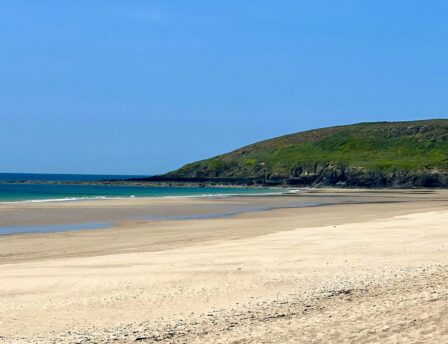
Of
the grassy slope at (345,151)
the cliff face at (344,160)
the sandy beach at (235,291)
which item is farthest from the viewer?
the grassy slope at (345,151)

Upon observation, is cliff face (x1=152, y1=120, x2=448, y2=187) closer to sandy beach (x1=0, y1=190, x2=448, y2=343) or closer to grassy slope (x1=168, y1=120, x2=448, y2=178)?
grassy slope (x1=168, y1=120, x2=448, y2=178)

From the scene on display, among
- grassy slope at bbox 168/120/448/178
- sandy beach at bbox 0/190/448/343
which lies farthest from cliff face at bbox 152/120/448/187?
sandy beach at bbox 0/190/448/343

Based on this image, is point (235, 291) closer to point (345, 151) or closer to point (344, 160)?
point (344, 160)

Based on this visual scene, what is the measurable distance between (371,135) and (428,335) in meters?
151

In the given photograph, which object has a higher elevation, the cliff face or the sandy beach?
the cliff face

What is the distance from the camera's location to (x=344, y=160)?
137375 mm

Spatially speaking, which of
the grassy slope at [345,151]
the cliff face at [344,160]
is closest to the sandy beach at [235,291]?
the cliff face at [344,160]

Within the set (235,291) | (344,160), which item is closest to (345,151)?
(344,160)

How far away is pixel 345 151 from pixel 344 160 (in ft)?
36.9

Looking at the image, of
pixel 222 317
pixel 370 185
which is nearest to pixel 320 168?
pixel 370 185

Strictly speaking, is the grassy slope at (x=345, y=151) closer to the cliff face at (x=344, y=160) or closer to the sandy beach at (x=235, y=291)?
the cliff face at (x=344, y=160)

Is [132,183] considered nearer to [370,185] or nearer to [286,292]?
[370,185]

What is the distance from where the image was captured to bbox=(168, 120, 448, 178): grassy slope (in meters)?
136

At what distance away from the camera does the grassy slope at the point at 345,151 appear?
136 metres
